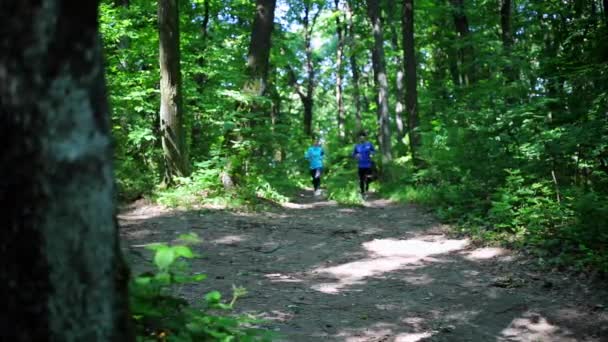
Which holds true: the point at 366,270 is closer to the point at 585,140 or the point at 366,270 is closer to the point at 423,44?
the point at 585,140

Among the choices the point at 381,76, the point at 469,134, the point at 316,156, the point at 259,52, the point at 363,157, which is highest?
the point at 381,76

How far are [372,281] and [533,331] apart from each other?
223cm

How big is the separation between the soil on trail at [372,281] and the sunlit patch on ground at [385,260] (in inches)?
0.7

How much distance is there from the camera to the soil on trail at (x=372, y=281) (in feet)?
16.1

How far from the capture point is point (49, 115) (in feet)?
5.15

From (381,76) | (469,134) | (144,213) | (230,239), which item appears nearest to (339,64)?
(381,76)

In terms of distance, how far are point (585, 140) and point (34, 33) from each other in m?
7.84

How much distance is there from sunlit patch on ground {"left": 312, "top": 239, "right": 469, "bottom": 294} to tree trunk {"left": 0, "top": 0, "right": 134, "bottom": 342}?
15.5ft

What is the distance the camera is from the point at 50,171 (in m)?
1.58

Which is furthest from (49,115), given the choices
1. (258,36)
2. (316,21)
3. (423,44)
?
(316,21)

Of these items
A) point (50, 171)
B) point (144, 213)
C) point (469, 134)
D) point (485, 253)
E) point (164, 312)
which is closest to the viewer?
point (50, 171)

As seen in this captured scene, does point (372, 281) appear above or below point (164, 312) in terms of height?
below

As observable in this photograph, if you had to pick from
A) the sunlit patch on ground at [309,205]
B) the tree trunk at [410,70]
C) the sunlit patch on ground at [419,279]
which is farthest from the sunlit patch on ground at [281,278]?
the tree trunk at [410,70]

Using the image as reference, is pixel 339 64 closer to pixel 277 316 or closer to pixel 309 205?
pixel 309 205
